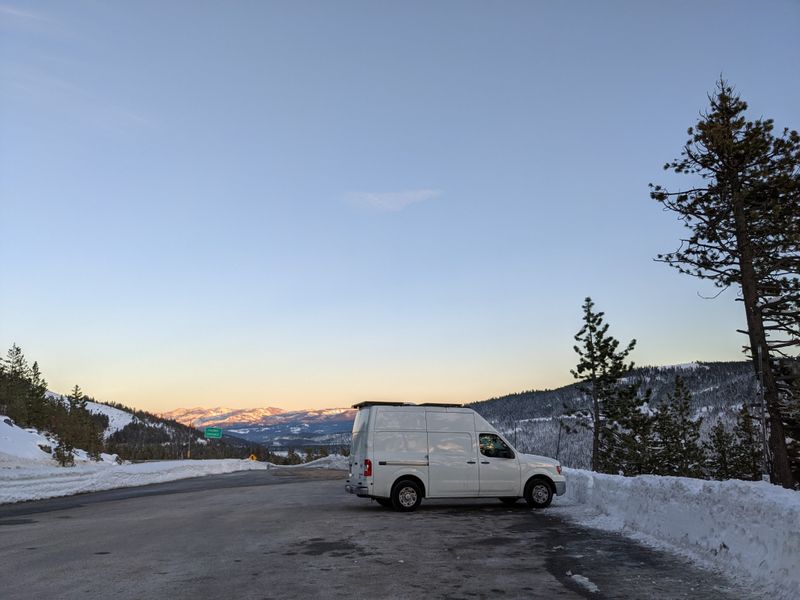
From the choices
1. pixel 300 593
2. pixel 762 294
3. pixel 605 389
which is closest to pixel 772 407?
pixel 762 294

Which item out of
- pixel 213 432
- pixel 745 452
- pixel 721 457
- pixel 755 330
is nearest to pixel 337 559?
pixel 755 330

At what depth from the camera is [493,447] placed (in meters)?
16.0

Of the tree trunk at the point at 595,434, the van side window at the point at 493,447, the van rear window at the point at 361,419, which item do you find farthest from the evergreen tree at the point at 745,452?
the van rear window at the point at 361,419

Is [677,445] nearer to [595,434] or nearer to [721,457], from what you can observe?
[721,457]

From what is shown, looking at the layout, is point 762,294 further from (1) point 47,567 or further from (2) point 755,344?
(1) point 47,567

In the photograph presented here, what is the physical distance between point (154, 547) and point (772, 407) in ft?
65.7

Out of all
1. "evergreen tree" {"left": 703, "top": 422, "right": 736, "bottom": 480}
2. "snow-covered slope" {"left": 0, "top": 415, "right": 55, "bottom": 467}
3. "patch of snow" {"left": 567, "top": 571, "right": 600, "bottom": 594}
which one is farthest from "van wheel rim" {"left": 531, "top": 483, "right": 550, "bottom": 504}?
"evergreen tree" {"left": 703, "top": 422, "right": 736, "bottom": 480}

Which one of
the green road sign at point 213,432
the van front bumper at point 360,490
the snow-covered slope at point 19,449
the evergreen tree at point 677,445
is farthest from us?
the green road sign at point 213,432

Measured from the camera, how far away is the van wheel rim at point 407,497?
603 inches

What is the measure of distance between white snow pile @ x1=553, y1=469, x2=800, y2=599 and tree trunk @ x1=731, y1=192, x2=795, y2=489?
1116 centimetres

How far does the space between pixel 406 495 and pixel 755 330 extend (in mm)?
14196

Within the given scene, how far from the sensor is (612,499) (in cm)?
1354

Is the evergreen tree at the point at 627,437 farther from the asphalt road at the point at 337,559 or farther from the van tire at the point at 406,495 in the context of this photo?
the asphalt road at the point at 337,559

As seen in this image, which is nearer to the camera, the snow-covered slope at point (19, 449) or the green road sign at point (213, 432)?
the snow-covered slope at point (19, 449)
